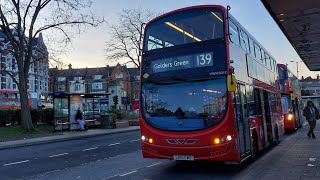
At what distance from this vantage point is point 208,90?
31.2ft

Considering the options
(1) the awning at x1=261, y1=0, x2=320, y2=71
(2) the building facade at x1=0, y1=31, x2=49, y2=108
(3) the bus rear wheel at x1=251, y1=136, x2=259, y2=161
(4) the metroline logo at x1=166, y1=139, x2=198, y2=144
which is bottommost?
(3) the bus rear wheel at x1=251, y1=136, x2=259, y2=161

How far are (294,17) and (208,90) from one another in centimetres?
394

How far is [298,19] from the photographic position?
1160cm

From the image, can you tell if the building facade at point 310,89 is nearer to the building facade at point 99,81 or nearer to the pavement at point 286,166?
the building facade at point 99,81

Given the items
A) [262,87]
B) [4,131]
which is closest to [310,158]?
[262,87]

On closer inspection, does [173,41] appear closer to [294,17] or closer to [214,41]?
[214,41]

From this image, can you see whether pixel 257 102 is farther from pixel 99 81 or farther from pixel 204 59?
pixel 99 81

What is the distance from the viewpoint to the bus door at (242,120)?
9805mm

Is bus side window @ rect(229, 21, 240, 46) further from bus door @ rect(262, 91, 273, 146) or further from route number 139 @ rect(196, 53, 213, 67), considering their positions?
bus door @ rect(262, 91, 273, 146)

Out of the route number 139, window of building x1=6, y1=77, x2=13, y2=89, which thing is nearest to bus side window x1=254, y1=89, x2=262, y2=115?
the route number 139

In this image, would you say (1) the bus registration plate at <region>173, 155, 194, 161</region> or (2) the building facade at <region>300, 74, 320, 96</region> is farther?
(2) the building facade at <region>300, 74, 320, 96</region>

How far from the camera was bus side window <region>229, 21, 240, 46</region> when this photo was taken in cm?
1022

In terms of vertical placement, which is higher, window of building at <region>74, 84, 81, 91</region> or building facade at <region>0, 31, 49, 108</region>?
window of building at <region>74, 84, 81, 91</region>

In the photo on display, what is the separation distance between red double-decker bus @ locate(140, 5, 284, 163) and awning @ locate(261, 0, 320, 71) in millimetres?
1256
